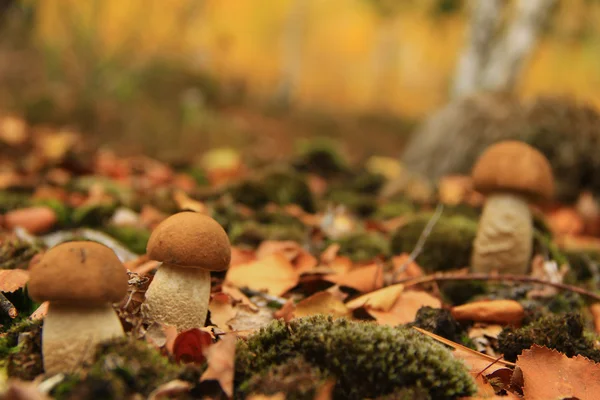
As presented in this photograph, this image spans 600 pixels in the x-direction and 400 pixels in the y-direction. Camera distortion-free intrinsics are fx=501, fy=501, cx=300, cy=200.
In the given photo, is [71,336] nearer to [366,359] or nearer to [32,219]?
[366,359]

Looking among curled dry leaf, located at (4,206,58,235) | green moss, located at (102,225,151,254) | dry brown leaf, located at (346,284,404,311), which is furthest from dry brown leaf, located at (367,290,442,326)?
curled dry leaf, located at (4,206,58,235)

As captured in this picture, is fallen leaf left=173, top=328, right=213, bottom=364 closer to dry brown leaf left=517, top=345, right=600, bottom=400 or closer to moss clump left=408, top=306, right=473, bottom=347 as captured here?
moss clump left=408, top=306, right=473, bottom=347

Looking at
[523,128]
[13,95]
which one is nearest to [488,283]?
[523,128]

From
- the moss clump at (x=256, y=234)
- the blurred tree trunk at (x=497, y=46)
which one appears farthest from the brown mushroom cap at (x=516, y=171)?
the blurred tree trunk at (x=497, y=46)

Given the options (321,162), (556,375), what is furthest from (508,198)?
(321,162)

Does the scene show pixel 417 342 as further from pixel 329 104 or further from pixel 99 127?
pixel 329 104
